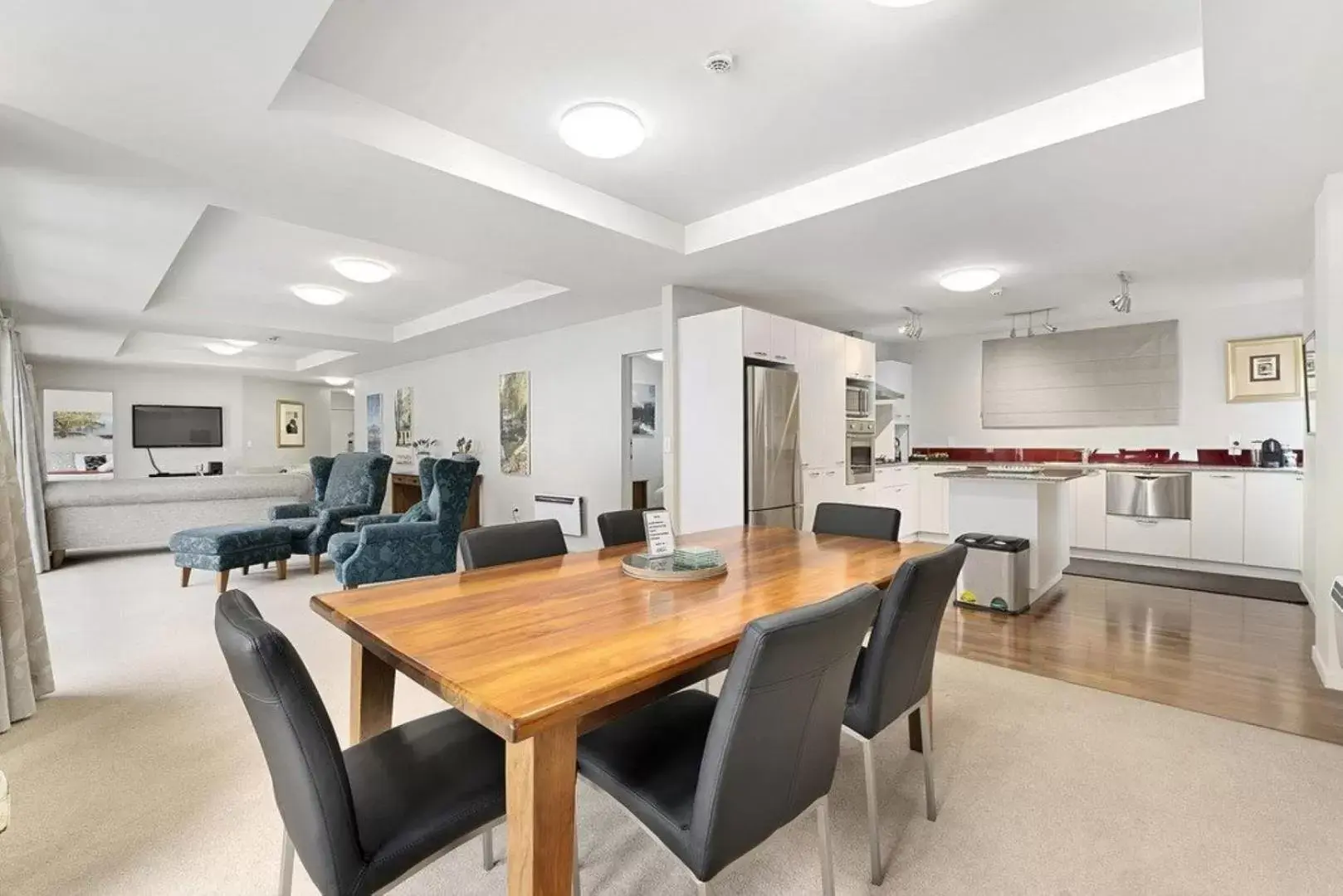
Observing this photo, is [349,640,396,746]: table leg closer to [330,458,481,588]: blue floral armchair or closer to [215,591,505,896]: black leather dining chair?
[215,591,505,896]: black leather dining chair

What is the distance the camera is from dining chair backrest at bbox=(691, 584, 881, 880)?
3.45 feet

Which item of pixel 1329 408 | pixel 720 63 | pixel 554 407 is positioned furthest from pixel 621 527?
pixel 554 407

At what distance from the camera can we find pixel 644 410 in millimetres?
6289

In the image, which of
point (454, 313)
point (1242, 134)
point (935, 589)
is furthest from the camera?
point (454, 313)

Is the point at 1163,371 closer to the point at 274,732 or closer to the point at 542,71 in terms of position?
the point at 542,71

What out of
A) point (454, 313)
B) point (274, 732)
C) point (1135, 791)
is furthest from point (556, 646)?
point (454, 313)

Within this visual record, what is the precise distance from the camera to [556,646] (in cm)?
125

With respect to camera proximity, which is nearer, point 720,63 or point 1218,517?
point 720,63

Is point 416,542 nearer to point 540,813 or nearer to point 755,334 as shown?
point 755,334

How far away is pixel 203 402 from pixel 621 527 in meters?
10.3

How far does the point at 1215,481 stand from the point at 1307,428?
1.69 metres

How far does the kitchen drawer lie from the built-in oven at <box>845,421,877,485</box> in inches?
86.0

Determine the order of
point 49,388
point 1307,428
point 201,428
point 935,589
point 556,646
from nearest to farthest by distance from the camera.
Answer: point 556,646, point 935,589, point 1307,428, point 49,388, point 201,428

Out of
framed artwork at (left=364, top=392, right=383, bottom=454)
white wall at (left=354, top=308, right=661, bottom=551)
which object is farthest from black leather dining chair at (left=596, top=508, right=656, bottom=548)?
framed artwork at (left=364, top=392, right=383, bottom=454)
